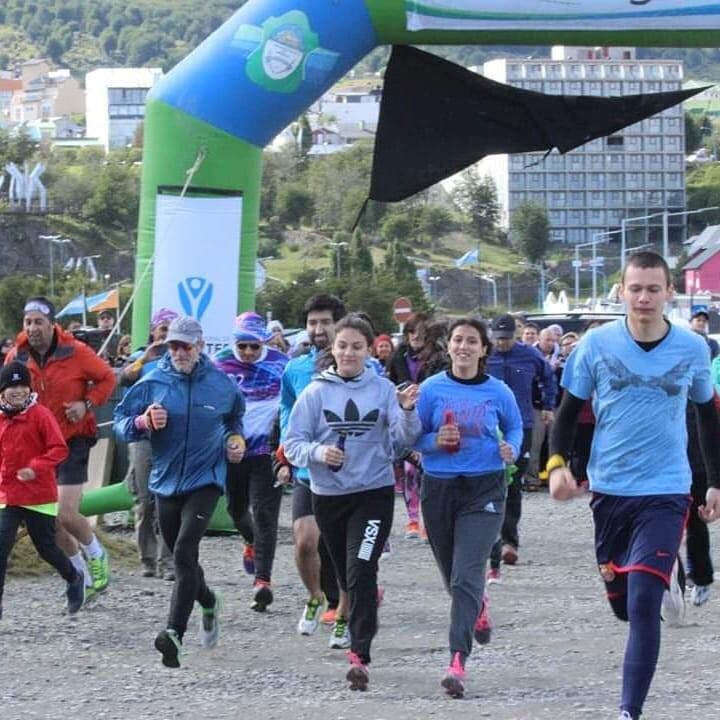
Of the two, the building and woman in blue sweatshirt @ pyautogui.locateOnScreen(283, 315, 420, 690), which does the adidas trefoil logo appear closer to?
woman in blue sweatshirt @ pyautogui.locateOnScreen(283, 315, 420, 690)

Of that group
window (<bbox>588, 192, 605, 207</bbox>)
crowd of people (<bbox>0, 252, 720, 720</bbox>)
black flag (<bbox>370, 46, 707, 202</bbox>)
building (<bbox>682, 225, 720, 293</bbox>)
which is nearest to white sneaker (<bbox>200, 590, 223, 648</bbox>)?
crowd of people (<bbox>0, 252, 720, 720</bbox>)

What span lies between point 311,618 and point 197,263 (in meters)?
4.23

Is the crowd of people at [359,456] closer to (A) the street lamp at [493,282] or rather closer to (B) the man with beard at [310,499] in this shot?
(B) the man with beard at [310,499]

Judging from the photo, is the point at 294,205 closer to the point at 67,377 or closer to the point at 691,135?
the point at 691,135

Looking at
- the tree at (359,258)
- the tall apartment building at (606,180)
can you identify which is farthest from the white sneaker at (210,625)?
the tall apartment building at (606,180)

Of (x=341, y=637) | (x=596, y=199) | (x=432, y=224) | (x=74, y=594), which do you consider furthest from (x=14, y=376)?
(x=596, y=199)

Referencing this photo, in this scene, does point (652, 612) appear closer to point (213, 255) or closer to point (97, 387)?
point (97, 387)

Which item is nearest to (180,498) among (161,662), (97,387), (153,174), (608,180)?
(161,662)

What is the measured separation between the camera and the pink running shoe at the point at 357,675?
7.70m

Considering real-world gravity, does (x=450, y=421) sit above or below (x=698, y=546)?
above

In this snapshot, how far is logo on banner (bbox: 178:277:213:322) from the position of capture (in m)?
12.9

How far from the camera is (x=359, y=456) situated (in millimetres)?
7973

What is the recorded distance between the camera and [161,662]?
844 cm

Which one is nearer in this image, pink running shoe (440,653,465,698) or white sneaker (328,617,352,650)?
pink running shoe (440,653,465,698)
